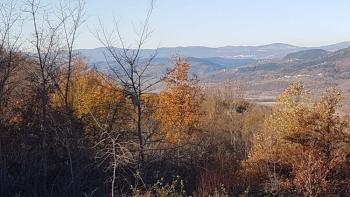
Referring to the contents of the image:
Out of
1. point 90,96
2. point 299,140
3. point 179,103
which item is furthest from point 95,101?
point 179,103

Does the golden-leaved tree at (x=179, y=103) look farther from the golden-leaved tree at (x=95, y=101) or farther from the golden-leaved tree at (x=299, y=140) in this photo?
the golden-leaved tree at (x=299, y=140)

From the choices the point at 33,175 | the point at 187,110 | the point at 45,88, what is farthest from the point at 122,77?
the point at 187,110

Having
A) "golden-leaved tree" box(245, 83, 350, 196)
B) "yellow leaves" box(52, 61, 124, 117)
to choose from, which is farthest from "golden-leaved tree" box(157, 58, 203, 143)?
"golden-leaved tree" box(245, 83, 350, 196)

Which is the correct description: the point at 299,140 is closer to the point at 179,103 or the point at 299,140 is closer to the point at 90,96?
the point at 90,96

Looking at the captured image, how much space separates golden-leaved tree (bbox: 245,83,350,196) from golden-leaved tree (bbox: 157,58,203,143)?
20.2 feet

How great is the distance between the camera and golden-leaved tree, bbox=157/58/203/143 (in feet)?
85.3

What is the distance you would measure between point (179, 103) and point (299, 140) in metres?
9.30

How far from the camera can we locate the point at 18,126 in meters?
16.9

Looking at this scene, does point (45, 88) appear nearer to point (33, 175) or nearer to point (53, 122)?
point (53, 122)

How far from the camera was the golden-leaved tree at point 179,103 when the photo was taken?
2601 centimetres

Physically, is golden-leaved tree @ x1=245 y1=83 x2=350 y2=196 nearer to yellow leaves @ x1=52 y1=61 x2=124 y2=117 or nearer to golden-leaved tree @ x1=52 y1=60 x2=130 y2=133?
golden-leaved tree @ x1=52 y1=60 x2=130 y2=133

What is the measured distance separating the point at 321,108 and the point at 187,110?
9.47 meters

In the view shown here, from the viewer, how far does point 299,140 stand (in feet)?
64.0

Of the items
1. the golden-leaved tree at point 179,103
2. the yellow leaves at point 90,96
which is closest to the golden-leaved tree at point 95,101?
the yellow leaves at point 90,96
